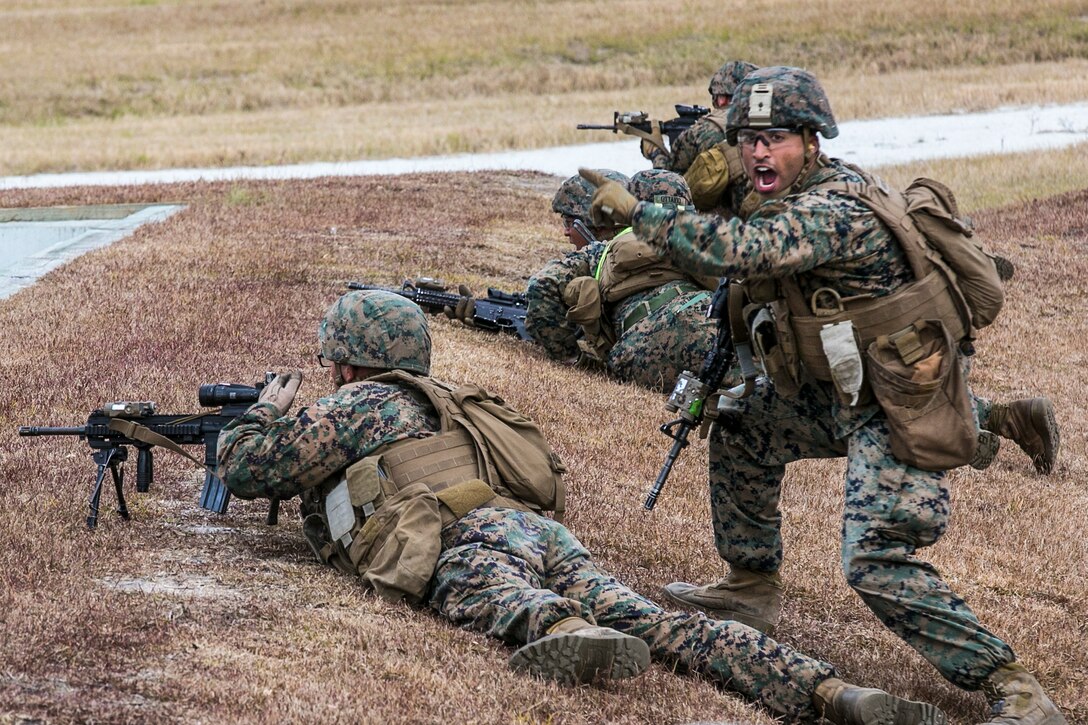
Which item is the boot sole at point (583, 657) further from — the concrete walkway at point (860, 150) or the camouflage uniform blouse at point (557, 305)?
the concrete walkway at point (860, 150)

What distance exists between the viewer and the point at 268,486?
5645 mm

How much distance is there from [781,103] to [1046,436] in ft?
14.3

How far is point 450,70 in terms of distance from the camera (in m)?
42.3

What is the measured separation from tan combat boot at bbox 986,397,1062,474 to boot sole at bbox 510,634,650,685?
4717mm

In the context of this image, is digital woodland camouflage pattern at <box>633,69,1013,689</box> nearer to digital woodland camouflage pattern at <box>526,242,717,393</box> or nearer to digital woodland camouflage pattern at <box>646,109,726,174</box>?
digital woodland camouflage pattern at <box>646,109,726,174</box>

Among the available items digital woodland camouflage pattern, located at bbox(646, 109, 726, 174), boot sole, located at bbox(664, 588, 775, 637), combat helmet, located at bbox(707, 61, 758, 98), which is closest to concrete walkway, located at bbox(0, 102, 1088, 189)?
digital woodland camouflage pattern, located at bbox(646, 109, 726, 174)

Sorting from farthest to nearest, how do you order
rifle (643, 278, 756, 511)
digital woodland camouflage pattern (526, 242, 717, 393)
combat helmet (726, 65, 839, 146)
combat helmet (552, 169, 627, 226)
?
combat helmet (552, 169, 627, 226) → digital woodland camouflage pattern (526, 242, 717, 393) → rifle (643, 278, 756, 511) → combat helmet (726, 65, 839, 146)

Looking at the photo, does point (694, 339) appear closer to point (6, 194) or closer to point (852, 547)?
point (852, 547)

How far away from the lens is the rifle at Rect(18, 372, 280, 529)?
236 inches

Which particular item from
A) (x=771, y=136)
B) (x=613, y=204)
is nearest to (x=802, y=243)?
(x=771, y=136)

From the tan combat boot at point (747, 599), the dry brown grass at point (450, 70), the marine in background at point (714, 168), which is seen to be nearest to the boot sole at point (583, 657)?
the tan combat boot at point (747, 599)

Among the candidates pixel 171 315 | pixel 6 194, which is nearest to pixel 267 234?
pixel 171 315

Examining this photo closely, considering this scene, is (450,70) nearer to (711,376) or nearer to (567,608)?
(711,376)

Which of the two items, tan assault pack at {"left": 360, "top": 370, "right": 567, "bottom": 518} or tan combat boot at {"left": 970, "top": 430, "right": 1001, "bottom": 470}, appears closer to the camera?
tan assault pack at {"left": 360, "top": 370, "right": 567, "bottom": 518}
